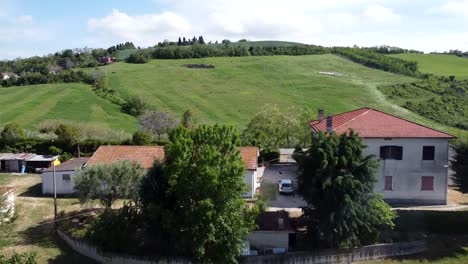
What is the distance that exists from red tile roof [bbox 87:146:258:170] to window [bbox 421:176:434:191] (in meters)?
13.5

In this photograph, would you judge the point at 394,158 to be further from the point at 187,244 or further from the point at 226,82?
the point at 226,82

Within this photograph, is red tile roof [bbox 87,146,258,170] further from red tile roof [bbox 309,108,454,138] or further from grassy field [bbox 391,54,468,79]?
grassy field [bbox 391,54,468,79]

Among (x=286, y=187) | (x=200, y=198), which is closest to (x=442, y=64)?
(x=286, y=187)

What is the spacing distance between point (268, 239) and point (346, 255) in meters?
4.98

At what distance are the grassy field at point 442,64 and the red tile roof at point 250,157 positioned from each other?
105 meters

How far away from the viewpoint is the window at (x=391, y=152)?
41.3 m

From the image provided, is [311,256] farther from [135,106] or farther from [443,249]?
[135,106]

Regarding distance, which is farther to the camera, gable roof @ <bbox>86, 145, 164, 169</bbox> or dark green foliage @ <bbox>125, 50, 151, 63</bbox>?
dark green foliage @ <bbox>125, 50, 151, 63</bbox>

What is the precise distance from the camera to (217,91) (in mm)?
112938

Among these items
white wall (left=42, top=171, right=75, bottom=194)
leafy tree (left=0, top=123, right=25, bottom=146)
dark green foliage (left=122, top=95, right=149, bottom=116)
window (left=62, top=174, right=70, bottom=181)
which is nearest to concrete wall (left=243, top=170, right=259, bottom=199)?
white wall (left=42, top=171, right=75, bottom=194)

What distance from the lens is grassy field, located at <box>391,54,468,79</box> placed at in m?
140

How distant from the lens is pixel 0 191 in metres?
38.1

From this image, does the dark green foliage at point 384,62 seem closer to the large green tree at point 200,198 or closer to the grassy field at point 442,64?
the grassy field at point 442,64

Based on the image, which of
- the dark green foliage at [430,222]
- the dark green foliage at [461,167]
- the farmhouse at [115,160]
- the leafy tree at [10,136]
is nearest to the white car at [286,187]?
the farmhouse at [115,160]
